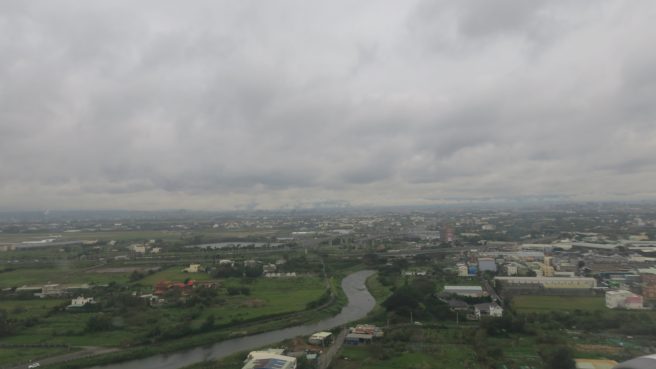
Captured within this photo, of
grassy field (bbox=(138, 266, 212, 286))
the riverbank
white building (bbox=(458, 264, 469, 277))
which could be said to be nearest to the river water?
the riverbank

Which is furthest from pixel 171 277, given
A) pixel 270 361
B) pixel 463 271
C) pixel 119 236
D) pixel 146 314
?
pixel 119 236

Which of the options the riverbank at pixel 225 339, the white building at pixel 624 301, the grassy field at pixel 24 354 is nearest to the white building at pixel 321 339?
the riverbank at pixel 225 339

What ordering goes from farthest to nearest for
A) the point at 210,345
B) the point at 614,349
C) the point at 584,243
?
1. the point at 584,243
2. the point at 210,345
3. the point at 614,349

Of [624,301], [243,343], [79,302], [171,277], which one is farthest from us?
[171,277]

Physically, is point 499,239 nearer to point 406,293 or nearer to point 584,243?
point 584,243

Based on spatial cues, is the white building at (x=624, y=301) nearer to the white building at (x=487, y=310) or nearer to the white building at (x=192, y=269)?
the white building at (x=487, y=310)

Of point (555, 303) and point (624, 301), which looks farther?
point (555, 303)

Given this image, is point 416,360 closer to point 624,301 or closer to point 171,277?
point 624,301

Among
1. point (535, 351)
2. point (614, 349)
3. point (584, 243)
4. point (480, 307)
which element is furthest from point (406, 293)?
point (584, 243)
